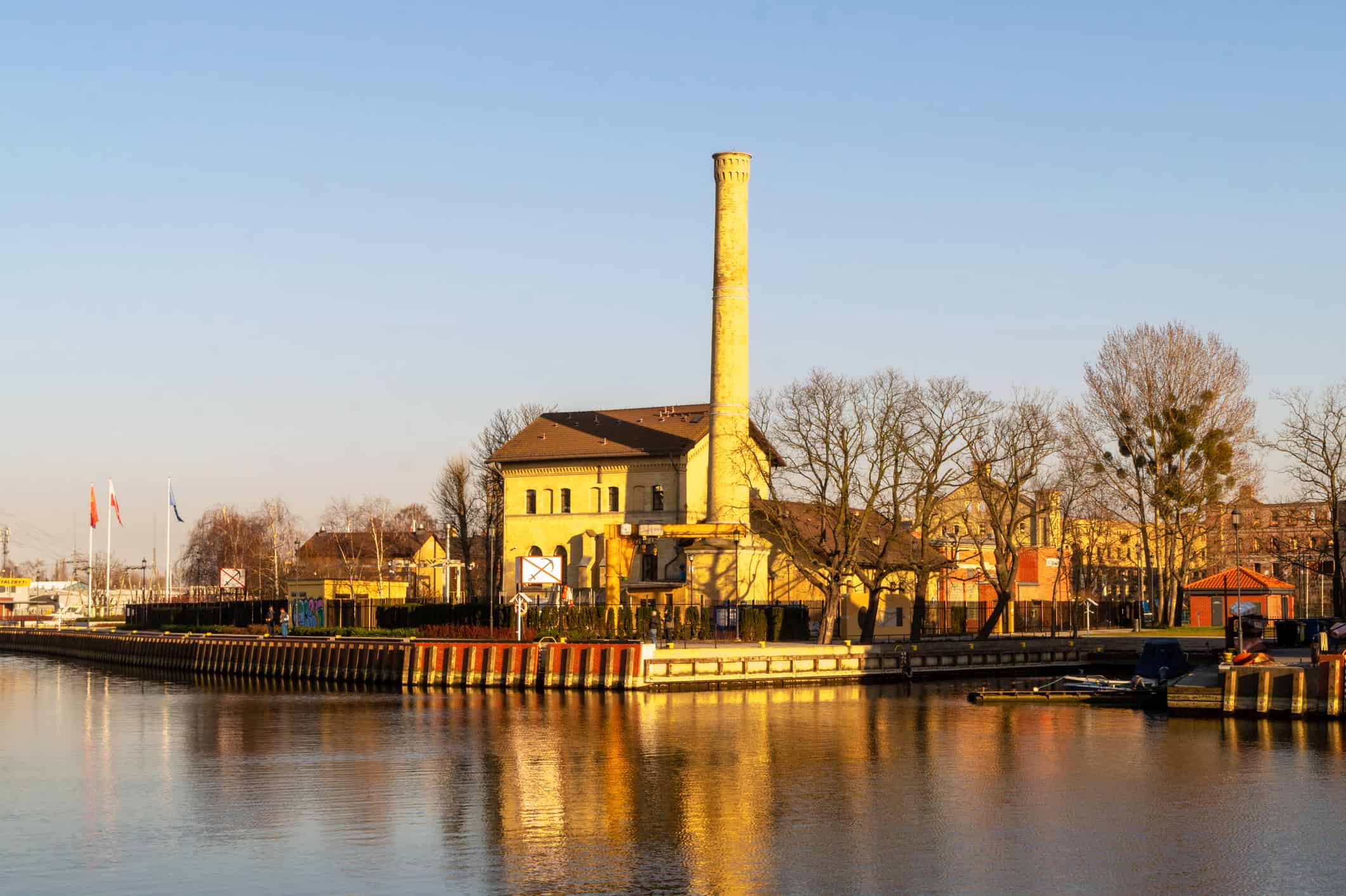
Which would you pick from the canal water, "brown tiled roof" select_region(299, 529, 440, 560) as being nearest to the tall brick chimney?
the canal water

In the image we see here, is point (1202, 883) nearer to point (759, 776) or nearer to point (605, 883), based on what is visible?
point (605, 883)

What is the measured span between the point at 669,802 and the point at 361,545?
129 metres

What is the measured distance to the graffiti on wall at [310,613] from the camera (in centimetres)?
8631

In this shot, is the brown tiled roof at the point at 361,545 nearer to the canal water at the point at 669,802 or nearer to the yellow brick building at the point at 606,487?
the yellow brick building at the point at 606,487

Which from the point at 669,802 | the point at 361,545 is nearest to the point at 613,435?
the point at 669,802

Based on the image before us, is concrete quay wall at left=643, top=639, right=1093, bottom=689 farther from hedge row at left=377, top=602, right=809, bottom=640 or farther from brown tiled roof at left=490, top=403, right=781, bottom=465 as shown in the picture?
brown tiled roof at left=490, top=403, right=781, bottom=465

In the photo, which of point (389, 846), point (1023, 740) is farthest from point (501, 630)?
point (389, 846)

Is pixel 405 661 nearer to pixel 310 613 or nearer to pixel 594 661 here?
pixel 594 661

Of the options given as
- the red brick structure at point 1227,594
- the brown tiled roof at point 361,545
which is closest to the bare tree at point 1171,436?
the red brick structure at point 1227,594

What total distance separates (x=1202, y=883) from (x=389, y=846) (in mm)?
12492

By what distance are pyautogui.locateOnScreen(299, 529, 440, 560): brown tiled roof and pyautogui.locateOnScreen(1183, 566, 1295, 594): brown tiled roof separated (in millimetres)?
81943

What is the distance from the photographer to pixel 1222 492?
260ft

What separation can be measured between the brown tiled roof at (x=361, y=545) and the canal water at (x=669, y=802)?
100 metres

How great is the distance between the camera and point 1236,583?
8038cm
